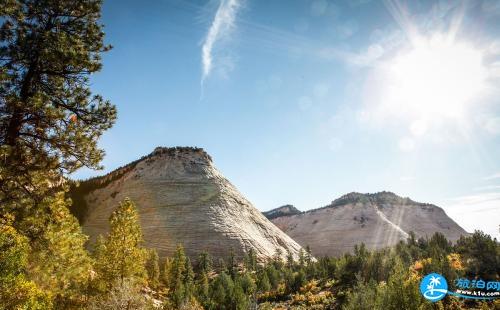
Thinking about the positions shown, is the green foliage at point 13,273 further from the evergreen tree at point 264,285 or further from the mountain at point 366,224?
the mountain at point 366,224

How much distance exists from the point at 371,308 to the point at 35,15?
84.7ft

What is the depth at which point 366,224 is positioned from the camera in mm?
109125

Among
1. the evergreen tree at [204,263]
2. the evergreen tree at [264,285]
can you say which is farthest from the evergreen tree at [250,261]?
the evergreen tree at [264,285]

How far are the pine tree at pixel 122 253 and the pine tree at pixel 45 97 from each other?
15.2 meters

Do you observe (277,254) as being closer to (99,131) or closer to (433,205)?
(99,131)

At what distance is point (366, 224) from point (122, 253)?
9970 cm

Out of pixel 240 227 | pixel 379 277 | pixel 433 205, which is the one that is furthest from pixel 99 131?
pixel 433 205

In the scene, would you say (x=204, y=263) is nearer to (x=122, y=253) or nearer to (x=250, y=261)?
(x=250, y=261)

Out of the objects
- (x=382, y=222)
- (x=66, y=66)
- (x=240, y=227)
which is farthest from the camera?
(x=382, y=222)

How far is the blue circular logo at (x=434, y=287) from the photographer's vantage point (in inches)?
870

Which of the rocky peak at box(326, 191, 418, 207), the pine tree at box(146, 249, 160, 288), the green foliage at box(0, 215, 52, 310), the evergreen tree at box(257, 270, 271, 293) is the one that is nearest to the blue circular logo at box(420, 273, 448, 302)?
the green foliage at box(0, 215, 52, 310)

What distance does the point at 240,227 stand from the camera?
66.4 m

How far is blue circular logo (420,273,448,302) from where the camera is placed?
22102 mm

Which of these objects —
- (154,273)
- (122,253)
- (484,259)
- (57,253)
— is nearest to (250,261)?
(154,273)
